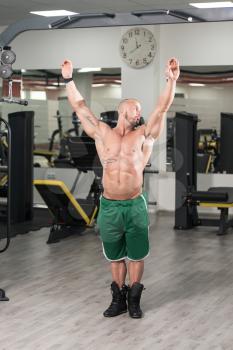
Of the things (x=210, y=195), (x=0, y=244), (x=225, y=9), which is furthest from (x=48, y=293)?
(x=210, y=195)

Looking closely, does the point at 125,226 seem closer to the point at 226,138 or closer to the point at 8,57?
the point at 8,57

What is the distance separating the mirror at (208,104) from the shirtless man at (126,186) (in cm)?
442

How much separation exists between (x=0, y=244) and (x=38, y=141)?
11.2ft

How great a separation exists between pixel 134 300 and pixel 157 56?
522cm

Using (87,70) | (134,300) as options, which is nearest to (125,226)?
(134,300)

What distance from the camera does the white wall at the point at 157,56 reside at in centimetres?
871

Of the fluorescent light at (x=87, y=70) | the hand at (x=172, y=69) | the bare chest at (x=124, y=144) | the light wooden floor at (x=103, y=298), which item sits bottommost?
the light wooden floor at (x=103, y=298)

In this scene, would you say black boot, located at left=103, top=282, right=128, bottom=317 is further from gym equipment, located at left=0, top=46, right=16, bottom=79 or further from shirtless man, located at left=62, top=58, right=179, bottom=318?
gym equipment, located at left=0, top=46, right=16, bottom=79

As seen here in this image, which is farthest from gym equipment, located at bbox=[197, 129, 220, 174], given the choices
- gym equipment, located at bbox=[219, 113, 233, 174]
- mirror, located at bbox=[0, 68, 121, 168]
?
mirror, located at bbox=[0, 68, 121, 168]

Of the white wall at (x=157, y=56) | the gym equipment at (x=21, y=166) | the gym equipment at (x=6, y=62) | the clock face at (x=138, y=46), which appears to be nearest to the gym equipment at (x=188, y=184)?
the white wall at (x=157, y=56)

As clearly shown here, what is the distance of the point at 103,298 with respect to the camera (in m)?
4.81

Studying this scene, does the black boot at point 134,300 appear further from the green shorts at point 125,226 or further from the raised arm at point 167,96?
the raised arm at point 167,96

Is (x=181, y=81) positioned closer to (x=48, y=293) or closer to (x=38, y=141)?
(x=38, y=141)

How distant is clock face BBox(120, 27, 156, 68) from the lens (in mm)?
8805
